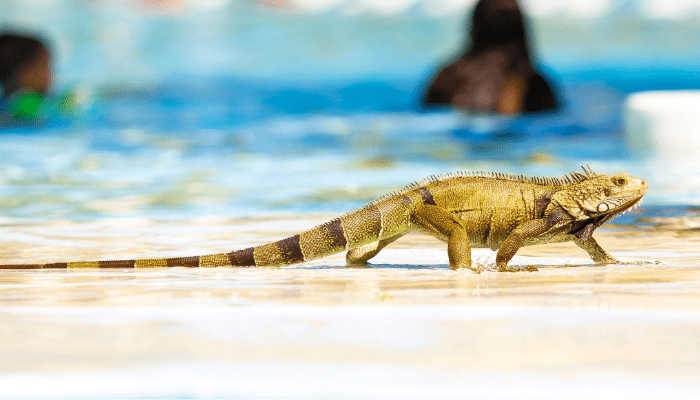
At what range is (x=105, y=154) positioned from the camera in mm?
20594

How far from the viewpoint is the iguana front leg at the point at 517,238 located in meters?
5.65

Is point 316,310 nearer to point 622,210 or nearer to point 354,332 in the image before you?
point 354,332

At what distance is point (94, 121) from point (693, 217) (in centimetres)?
2440

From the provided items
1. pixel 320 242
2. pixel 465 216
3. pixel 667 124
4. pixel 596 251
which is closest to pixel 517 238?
pixel 465 216

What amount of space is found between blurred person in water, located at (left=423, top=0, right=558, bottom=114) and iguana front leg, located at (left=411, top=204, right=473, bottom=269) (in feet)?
72.7

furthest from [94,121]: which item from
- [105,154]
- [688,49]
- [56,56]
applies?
[688,49]

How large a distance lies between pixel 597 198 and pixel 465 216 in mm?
866

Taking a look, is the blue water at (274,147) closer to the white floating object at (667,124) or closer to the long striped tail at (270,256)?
the white floating object at (667,124)

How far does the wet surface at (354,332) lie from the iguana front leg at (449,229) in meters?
0.12

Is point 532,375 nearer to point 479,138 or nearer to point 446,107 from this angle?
point 479,138

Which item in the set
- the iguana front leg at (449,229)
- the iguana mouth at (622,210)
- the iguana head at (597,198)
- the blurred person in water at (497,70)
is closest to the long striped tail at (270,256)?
the iguana front leg at (449,229)

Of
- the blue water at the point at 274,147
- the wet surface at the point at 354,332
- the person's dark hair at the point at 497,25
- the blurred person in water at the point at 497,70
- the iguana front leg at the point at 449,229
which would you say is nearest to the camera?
the wet surface at the point at 354,332

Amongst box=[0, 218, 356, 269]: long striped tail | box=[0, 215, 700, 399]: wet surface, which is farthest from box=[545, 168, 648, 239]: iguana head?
box=[0, 218, 356, 269]: long striped tail

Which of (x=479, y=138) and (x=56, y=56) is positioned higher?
(x=56, y=56)
